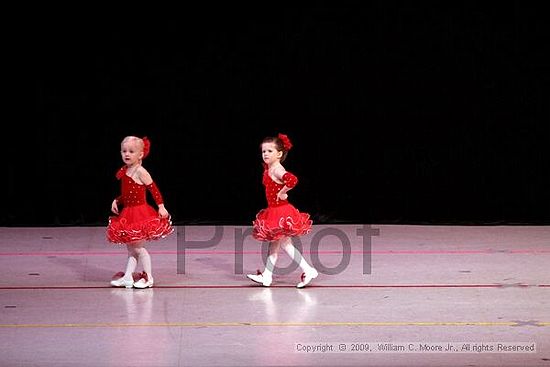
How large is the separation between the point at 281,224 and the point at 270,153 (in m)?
0.39

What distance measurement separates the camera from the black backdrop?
8.28m

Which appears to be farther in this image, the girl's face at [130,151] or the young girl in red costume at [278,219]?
the girl's face at [130,151]

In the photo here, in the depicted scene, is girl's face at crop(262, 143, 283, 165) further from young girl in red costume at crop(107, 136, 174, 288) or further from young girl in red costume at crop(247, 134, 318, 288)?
young girl in red costume at crop(107, 136, 174, 288)

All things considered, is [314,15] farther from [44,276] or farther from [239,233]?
[44,276]

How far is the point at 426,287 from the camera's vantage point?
589cm

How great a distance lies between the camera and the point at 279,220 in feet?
19.3

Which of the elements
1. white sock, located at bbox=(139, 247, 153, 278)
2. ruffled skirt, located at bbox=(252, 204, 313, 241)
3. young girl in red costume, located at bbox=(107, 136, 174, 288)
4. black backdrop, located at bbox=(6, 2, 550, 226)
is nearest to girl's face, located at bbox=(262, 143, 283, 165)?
ruffled skirt, located at bbox=(252, 204, 313, 241)

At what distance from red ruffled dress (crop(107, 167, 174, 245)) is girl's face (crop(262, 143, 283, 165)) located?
1.98 ft

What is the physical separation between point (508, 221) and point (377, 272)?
94.5 inches

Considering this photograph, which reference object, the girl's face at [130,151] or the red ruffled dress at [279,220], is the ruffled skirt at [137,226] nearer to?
the girl's face at [130,151]

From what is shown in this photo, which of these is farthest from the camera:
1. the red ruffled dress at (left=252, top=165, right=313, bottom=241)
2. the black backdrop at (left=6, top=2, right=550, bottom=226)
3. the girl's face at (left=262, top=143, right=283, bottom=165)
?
the black backdrop at (left=6, top=2, right=550, bottom=226)

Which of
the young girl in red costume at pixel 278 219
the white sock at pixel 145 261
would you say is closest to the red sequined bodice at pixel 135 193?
the white sock at pixel 145 261

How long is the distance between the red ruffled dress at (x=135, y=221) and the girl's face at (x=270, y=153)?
0.60 meters

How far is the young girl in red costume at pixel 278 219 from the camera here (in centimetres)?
587
